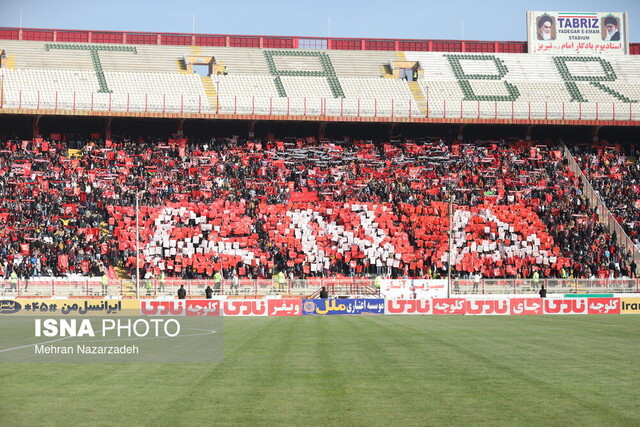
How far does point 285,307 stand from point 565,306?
15.5 metres

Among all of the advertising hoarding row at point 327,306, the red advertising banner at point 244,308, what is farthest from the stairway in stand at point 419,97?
the red advertising banner at point 244,308

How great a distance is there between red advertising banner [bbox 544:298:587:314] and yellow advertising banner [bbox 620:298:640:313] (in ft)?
8.02

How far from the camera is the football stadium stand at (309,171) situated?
57875mm

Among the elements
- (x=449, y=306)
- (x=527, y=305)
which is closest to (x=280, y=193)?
(x=449, y=306)

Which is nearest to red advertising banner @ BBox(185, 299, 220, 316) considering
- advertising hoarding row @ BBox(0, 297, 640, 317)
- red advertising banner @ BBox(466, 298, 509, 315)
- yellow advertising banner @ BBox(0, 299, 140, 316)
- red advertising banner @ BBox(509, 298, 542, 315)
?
advertising hoarding row @ BBox(0, 297, 640, 317)

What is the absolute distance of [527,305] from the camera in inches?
1891

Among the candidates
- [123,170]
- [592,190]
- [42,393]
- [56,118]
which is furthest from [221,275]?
[42,393]

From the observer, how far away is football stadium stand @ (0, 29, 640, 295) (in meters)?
57.9

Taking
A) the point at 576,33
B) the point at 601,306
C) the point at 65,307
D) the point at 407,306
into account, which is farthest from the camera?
the point at 576,33

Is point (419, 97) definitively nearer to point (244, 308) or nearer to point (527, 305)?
point (527, 305)

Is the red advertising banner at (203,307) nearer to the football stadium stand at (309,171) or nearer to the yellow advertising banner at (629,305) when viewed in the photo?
the football stadium stand at (309,171)

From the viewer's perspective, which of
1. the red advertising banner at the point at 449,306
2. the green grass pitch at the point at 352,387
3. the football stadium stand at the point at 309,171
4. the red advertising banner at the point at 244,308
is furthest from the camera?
the football stadium stand at the point at 309,171

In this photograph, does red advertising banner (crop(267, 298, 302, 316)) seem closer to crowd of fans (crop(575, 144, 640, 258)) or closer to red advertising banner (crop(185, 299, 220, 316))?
red advertising banner (crop(185, 299, 220, 316))

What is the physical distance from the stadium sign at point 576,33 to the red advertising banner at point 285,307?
49704 millimetres
